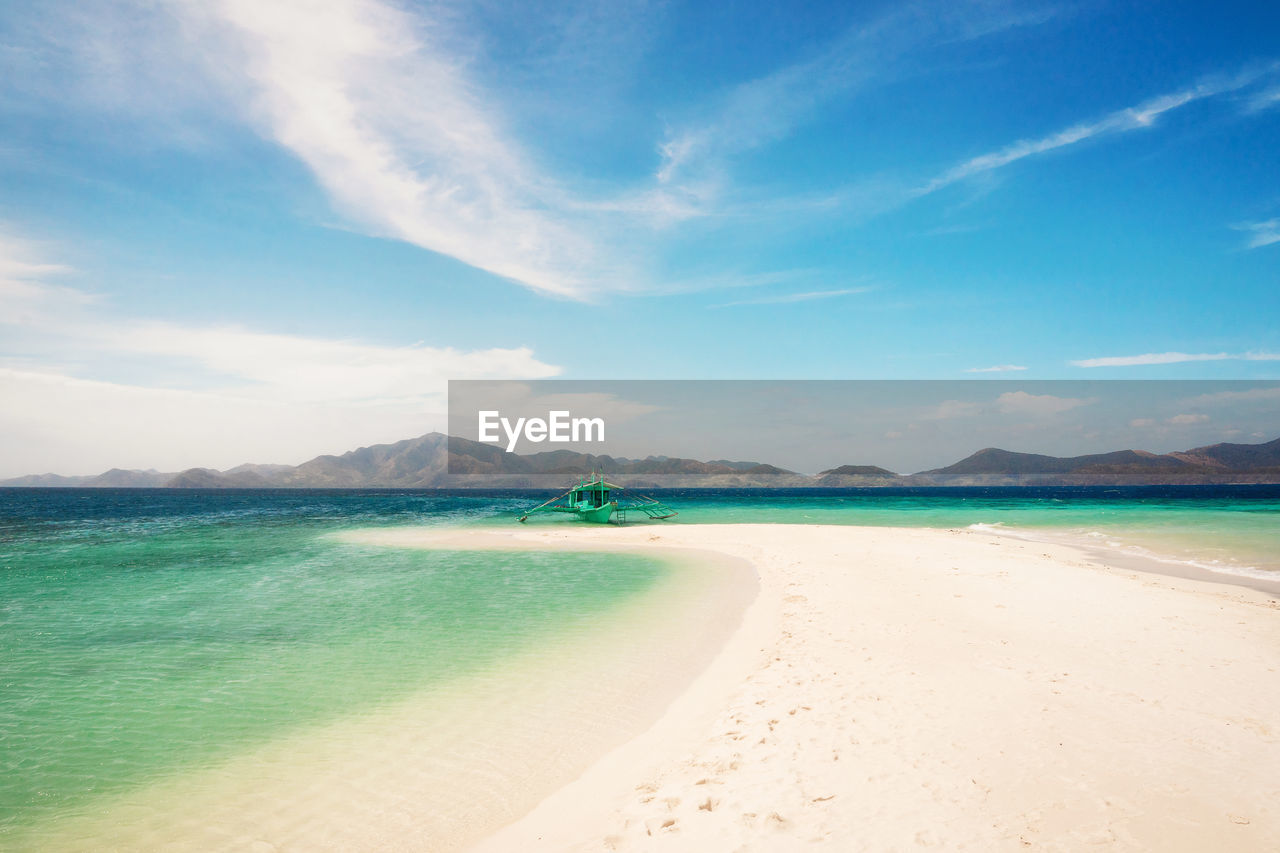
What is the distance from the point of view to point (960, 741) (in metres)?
6.10

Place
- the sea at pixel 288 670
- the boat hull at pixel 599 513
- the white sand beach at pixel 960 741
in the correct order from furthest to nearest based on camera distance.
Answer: the boat hull at pixel 599 513, the sea at pixel 288 670, the white sand beach at pixel 960 741

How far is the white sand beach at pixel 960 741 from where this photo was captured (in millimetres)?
4633

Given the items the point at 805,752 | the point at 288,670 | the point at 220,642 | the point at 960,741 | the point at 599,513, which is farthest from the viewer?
the point at 599,513

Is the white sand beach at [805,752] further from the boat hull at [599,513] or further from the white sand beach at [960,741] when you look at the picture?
the boat hull at [599,513]

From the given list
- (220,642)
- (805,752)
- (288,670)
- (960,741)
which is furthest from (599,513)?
(960,741)

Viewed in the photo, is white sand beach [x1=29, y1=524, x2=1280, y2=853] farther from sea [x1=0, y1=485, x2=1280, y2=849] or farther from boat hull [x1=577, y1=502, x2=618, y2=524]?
boat hull [x1=577, y1=502, x2=618, y2=524]

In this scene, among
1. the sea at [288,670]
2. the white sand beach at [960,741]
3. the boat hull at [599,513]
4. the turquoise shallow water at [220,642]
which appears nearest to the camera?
the white sand beach at [960,741]

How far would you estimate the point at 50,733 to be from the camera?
7.52 meters

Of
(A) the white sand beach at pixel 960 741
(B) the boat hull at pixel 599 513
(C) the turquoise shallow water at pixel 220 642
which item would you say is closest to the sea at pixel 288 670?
(C) the turquoise shallow water at pixel 220 642

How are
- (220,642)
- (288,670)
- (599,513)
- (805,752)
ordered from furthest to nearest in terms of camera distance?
(599,513), (220,642), (288,670), (805,752)

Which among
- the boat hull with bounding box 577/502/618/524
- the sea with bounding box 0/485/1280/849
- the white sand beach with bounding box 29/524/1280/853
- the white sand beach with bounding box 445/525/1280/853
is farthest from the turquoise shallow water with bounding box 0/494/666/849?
the boat hull with bounding box 577/502/618/524

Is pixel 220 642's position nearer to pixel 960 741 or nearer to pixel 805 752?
pixel 805 752

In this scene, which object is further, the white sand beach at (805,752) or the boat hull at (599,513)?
the boat hull at (599,513)

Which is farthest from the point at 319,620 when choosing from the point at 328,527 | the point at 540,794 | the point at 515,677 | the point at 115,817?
the point at 328,527
